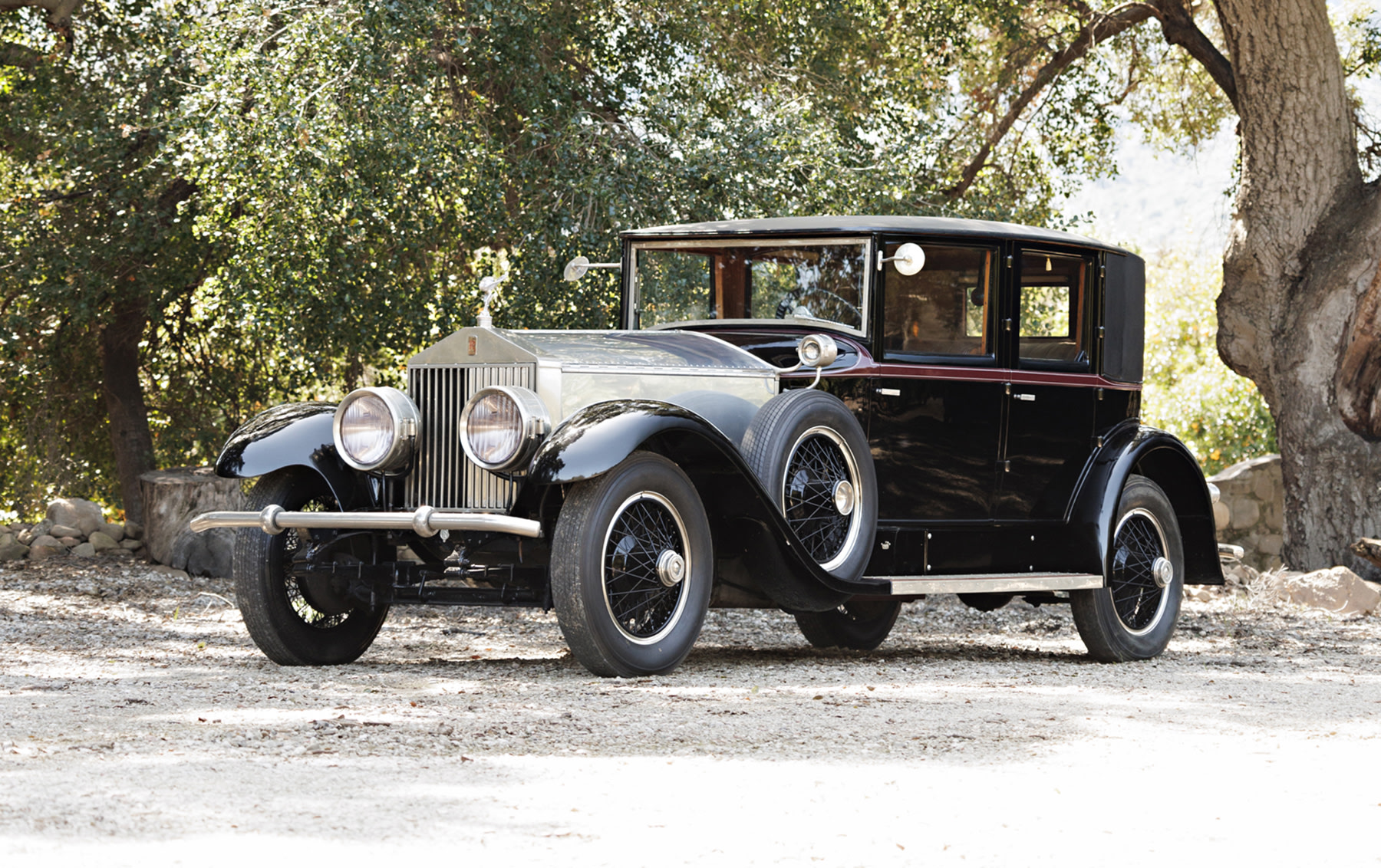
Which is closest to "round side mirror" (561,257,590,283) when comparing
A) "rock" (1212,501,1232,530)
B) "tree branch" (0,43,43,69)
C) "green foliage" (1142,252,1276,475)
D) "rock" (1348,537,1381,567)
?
"rock" (1348,537,1381,567)

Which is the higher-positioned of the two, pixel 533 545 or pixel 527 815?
pixel 533 545

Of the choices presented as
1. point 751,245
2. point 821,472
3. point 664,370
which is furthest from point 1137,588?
point 664,370

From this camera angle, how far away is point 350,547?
19.8 ft

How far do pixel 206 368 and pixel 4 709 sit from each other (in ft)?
31.9

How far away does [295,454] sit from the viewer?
591cm

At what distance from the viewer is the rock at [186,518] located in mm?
10414

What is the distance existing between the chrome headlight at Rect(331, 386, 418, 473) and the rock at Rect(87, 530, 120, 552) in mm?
6123

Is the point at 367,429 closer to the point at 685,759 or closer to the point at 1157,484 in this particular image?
the point at 685,759

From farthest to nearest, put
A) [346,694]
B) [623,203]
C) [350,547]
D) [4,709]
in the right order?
[623,203]
[350,547]
[346,694]
[4,709]

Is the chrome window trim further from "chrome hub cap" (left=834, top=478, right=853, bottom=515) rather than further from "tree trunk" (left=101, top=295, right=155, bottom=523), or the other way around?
"tree trunk" (left=101, top=295, right=155, bottom=523)

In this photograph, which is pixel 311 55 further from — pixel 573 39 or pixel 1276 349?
pixel 1276 349

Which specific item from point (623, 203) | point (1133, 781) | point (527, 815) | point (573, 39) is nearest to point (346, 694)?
point (527, 815)

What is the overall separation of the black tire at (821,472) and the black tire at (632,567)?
0.42 meters

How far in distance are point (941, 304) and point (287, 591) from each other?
3.06 meters
